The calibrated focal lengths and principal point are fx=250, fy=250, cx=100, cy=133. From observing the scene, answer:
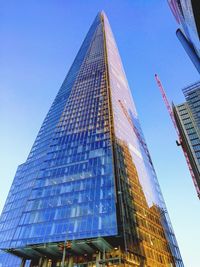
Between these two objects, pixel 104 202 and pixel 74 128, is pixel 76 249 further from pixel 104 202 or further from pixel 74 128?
pixel 74 128

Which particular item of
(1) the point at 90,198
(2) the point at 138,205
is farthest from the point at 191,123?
(1) the point at 90,198

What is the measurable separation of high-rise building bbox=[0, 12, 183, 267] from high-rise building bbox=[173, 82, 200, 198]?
27779 mm

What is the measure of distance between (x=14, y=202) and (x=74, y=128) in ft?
146

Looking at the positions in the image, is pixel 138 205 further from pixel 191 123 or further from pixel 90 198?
pixel 191 123

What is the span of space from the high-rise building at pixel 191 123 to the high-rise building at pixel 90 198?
27.8m

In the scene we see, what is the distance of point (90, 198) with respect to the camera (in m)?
65.1

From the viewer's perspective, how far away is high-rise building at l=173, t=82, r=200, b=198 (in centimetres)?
11794

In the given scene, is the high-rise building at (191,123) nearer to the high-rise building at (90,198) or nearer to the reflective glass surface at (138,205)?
the high-rise building at (90,198)

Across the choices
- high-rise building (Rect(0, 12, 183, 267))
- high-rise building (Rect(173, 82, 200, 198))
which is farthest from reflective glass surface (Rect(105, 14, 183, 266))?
high-rise building (Rect(173, 82, 200, 198))

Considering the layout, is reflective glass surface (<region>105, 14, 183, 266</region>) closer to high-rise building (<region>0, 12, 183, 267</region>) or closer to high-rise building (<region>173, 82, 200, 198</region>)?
high-rise building (<region>0, 12, 183, 267</region>)

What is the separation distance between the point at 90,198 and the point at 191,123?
83.8 m

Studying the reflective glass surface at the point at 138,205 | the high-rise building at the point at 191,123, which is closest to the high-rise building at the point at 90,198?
the reflective glass surface at the point at 138,205

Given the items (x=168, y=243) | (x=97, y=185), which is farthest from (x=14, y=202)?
(x=168, y=243)

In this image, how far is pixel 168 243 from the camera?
3182 inches
